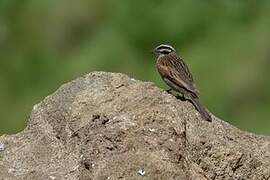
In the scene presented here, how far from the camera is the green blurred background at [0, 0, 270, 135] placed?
1903 cm

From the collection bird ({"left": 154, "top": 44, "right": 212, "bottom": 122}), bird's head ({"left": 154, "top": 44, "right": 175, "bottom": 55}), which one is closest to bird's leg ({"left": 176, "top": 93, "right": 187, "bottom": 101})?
bird ({"left": 154, "top": 44, "right": 212, "bottom": 122})

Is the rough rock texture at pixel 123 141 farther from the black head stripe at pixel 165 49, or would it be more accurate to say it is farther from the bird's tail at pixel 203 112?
the black head stripe at pixel 165 49

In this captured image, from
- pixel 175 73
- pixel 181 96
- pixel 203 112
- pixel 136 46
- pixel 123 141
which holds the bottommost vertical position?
pixel 123 141

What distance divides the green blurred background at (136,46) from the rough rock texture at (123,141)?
771cm

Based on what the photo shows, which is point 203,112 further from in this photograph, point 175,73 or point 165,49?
point 165,49

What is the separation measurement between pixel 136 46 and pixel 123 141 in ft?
38.3

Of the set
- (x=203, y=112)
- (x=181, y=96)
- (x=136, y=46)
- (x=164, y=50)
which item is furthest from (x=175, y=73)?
(x=136, y=46)

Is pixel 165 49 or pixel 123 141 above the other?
pixel 165 49

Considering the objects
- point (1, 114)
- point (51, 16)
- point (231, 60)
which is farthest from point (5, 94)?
point (231, 60)

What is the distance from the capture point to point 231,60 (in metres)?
20.3

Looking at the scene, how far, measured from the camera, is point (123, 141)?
9.27 metres

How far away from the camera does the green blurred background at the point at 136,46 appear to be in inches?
749

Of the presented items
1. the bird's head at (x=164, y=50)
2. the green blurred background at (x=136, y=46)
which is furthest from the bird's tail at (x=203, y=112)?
the green blurred background at (x=136, y=46)

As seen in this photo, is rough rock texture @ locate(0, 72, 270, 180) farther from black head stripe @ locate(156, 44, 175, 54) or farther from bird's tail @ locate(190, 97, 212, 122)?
black head stripe @ locate(156, 44, 175, 54)
